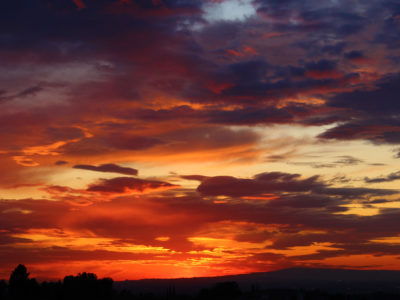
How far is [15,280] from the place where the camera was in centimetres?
14675

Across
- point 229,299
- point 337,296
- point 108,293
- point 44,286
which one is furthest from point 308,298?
point 44,286

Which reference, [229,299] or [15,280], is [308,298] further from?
[15,280]

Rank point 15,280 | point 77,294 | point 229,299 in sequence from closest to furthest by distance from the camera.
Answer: point 15,280 → point 77,294 → point 229,299

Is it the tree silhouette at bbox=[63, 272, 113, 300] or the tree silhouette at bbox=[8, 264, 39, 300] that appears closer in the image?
the tree silhouette at bbox=[8, 264, 39, 300]

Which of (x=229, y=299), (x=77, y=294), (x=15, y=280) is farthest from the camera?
(x=229, y=299)

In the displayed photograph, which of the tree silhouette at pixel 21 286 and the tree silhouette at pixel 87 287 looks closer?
the tree silhouette at pixel 21 286

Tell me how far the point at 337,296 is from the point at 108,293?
268 feet

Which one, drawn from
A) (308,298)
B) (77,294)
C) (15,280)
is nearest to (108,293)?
(77,294)

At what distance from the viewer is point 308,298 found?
194 meters

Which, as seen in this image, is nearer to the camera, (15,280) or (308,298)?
(15,280)

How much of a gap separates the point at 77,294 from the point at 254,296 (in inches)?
2737

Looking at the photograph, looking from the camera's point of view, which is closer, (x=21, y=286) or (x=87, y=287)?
(x=21, y=286)

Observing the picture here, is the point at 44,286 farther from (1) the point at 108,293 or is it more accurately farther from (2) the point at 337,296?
(2) the point at 337,296

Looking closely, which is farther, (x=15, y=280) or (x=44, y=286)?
(x=44, y=286)
